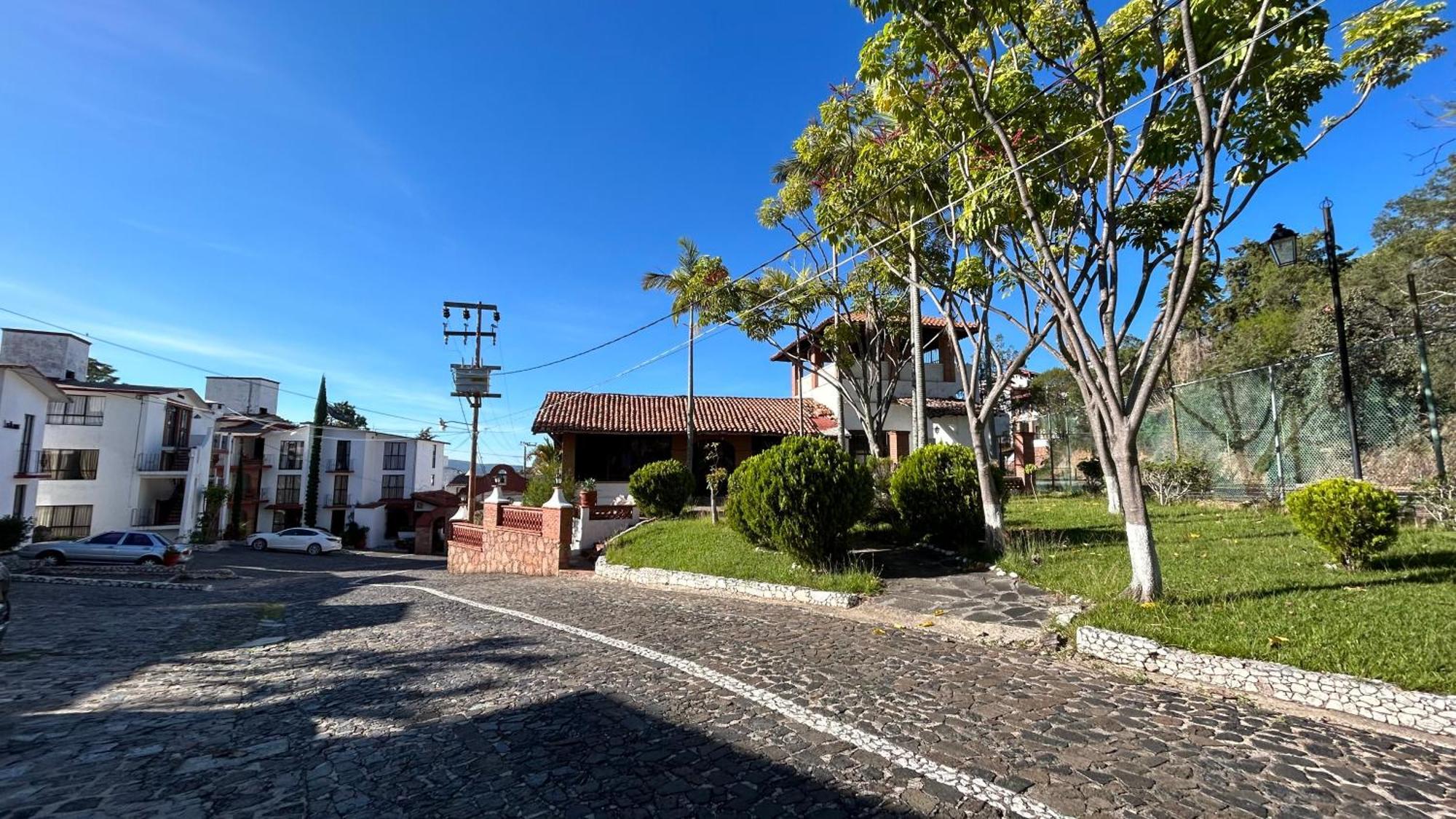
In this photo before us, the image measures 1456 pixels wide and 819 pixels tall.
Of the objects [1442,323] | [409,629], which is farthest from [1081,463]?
[409,629]

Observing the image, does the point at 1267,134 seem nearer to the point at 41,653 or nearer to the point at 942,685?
the point at 942,685

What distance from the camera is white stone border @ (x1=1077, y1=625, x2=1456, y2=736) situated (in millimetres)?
3842

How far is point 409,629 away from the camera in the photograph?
27.1 feet

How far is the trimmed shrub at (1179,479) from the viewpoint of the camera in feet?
45.7

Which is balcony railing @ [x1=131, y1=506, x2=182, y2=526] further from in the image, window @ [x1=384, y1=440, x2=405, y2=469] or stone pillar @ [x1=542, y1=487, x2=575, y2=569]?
stone pillar @ [x1=542, y1=487, x2=575, y2=569]

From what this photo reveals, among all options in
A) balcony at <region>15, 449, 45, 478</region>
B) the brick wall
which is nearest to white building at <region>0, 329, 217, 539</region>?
balcony at <region>15, 449, 45, 478</region>

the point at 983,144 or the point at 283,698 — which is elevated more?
the point at 983,144

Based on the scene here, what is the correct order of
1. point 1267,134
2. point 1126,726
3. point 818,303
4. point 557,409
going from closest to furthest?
1. point 1126,726
2. point 1267,134
3. point 818,303
4. point 557,409

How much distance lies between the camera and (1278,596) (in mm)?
5906

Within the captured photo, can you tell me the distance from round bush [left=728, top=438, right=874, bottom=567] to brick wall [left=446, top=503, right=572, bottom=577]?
648cm

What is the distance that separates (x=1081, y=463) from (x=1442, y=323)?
8265mm

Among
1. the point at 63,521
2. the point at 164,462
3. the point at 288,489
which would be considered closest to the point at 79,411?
the point at 164,462

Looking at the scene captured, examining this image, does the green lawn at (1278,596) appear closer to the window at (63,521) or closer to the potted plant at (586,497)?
the potted plant at (586,497)

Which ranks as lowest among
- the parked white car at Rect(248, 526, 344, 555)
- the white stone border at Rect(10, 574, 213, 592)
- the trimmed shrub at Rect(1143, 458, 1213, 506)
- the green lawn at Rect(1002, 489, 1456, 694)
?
the parked white car at Rect(248, 526, 344, 555)
